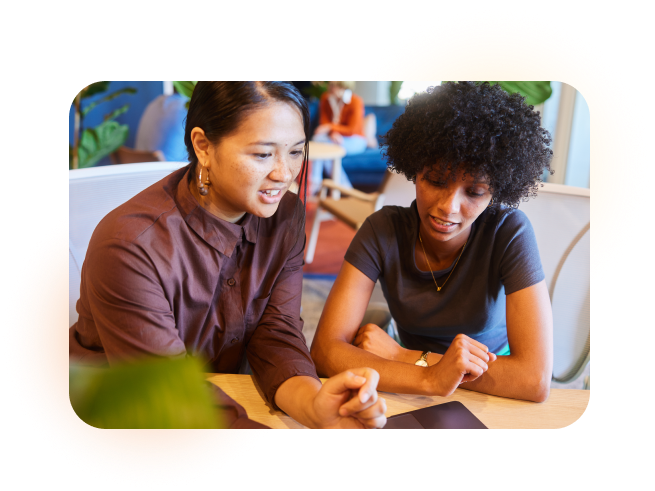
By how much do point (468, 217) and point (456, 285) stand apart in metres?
0.16

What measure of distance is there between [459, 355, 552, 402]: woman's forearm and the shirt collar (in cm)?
60

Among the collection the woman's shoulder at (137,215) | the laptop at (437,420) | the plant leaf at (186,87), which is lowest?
the laptop at (437,420)

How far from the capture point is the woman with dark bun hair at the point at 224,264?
4.36ft

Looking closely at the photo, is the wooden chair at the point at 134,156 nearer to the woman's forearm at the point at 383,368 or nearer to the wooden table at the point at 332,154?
the wooden table at the point at 332,154

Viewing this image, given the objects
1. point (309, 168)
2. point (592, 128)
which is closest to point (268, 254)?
point (309, 168)

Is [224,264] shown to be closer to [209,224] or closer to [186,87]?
[209,224]

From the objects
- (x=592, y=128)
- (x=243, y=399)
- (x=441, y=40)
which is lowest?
(x=243, y=399)

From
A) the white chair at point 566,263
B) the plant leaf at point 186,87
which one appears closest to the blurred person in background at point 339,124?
the plant leaf at point 186,87

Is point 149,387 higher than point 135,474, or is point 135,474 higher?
point 149,387

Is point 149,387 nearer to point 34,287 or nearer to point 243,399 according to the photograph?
point 243,399

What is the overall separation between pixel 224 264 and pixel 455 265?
503mm

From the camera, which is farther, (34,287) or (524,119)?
(34,287)

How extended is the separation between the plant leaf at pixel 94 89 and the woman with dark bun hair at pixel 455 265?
60cm

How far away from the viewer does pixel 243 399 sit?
1443mm
